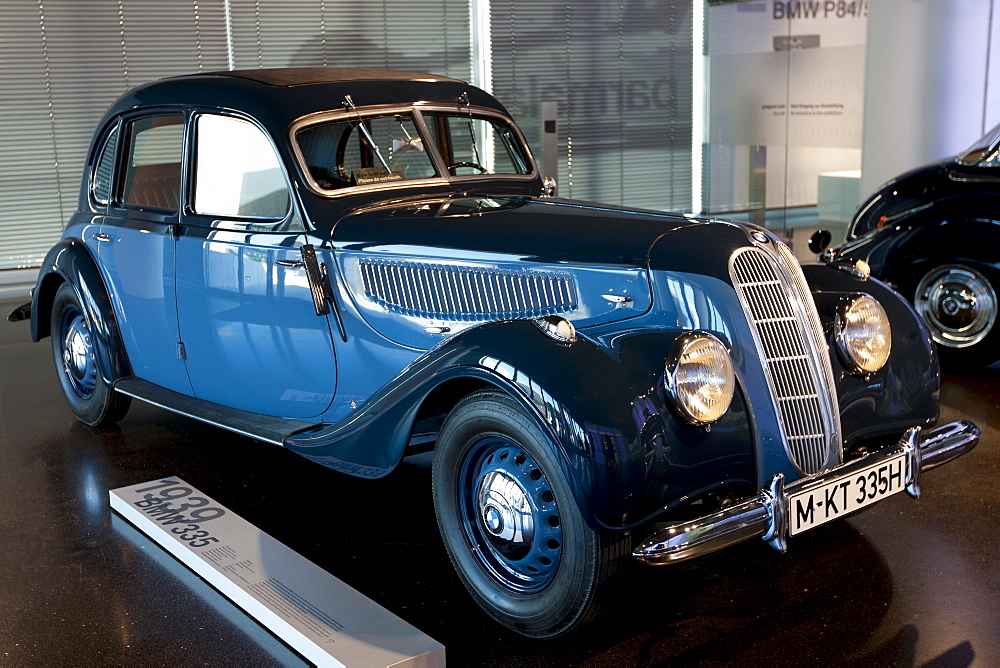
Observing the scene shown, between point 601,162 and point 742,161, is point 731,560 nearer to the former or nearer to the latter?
point 742,161

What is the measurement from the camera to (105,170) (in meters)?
4.44

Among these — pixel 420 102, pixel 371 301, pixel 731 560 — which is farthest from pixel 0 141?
pixel 731 560

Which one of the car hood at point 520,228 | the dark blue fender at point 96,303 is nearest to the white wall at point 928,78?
the car hood at point 520,228

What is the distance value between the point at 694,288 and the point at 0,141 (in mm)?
7825

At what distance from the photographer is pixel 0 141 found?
8391mm

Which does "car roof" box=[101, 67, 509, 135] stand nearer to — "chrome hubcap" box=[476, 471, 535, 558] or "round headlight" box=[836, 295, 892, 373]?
"chrome hubcap" box=[476, 471, 535, 558]

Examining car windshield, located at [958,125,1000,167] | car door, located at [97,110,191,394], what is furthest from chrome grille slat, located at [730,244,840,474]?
car windshield, located at [958,125,1000,167]

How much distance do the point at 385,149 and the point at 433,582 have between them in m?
1.68

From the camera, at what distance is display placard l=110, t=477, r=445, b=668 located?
242 centimetres

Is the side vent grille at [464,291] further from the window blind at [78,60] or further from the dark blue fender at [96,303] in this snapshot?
the window blind at [78,60]

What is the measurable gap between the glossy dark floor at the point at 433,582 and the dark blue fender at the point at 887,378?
0.47 metres

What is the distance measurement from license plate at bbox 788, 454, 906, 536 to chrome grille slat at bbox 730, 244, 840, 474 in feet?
0.45

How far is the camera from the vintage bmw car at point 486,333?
2.37 m

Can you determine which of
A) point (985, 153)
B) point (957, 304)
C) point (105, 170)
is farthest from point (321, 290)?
point (985, 153)
